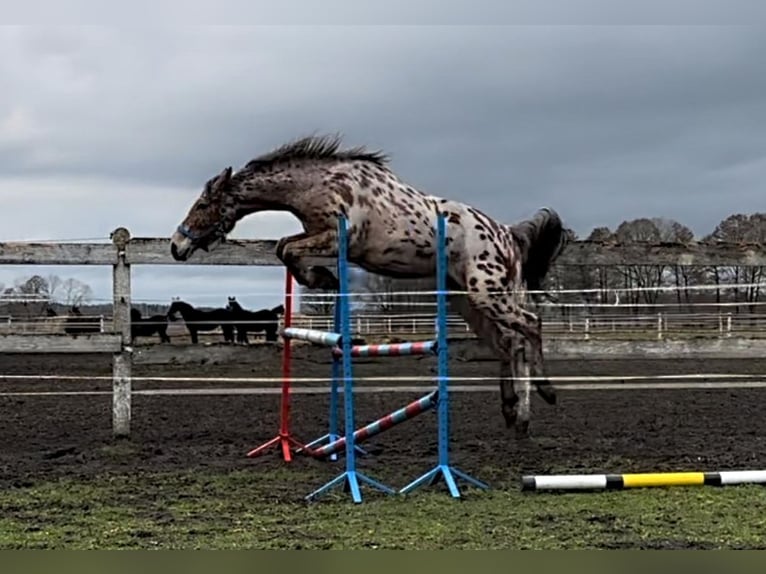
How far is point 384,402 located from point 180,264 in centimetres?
267

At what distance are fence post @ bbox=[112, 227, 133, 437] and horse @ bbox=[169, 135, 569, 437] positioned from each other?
1.25ft

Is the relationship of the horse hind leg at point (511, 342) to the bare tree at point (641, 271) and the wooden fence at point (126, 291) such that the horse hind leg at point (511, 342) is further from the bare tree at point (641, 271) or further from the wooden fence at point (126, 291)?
the bare tree at point (641, 271)

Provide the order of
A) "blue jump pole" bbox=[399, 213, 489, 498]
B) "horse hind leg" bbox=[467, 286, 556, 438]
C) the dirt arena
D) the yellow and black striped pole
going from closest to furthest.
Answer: the yellow and black striped pole, "blue jump pole" bbox=[399, 213, 489, 498], the dirt arena, "horse hind leg" bbox=[467, 286, 556, 438]

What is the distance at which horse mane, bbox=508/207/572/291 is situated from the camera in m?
5.80

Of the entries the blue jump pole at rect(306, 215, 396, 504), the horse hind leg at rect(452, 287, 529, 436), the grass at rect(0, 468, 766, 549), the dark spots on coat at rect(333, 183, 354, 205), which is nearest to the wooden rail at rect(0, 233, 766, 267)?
the horse hind leg at rect(452, 287, 529, 436)

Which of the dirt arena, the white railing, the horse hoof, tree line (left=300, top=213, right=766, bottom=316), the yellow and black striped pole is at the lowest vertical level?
the dirt arena

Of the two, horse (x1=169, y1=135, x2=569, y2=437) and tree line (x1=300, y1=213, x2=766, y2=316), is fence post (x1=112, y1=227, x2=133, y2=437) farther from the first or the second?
tree line (x1=300, y1=213, x2=766, y2=316)

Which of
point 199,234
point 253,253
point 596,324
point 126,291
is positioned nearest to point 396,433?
point 253,253

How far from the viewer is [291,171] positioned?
5.22m

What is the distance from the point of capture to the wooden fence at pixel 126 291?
18.6ft

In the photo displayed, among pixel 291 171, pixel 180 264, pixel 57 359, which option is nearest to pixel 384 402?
pixel 180 264

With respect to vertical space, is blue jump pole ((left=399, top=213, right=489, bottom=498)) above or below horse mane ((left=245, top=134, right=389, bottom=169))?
below

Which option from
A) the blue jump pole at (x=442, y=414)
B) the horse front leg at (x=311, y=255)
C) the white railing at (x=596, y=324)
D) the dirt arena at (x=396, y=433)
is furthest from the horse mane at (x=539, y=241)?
the white railing at (x=596, y=324)

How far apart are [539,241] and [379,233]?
55.7 inches
